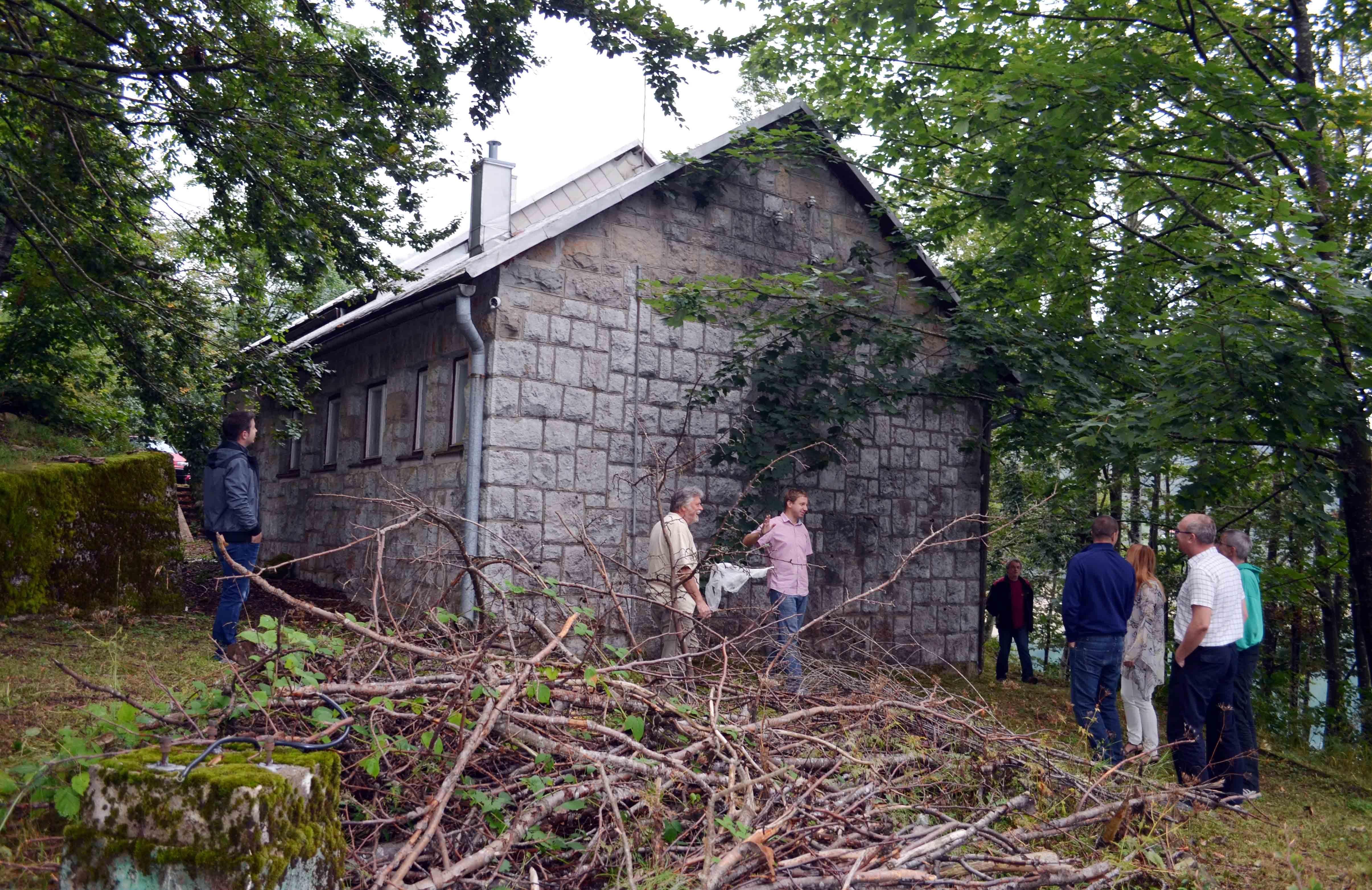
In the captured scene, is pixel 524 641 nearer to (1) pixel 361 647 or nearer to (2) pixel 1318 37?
(1) pixel 361 647

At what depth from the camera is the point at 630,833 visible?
11.7 ft

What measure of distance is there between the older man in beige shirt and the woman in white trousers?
2776 mm

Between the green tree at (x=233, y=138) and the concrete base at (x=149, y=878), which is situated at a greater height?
the green tree at (x=233, y=138)

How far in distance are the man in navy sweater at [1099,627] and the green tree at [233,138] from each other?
5.03 meters

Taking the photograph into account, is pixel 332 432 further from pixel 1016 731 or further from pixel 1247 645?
pixel 1247 645

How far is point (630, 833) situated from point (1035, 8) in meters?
8.44

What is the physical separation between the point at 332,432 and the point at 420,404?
134 inches

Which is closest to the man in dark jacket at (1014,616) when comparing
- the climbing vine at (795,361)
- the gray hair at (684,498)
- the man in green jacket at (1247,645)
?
the climbing vine at (795,361)

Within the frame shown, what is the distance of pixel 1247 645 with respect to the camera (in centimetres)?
640

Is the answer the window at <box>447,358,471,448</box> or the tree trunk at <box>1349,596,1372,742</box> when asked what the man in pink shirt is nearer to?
the window at <box>447,358,471,448</box>

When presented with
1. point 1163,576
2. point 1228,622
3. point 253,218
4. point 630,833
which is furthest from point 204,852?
point 1163,576

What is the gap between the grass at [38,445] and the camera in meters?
10.5

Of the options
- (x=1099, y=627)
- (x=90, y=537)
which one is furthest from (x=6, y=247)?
(x=1099, y=627)

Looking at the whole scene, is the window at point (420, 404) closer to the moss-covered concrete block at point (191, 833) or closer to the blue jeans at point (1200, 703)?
the blue jeans at point (1200, 703)
